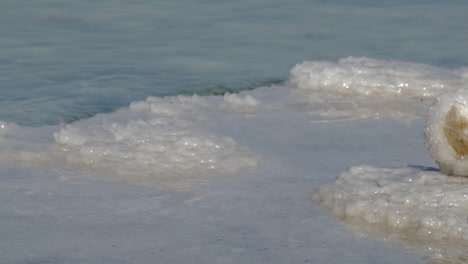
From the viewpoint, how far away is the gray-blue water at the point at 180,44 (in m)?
6.21

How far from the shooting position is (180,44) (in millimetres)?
7570

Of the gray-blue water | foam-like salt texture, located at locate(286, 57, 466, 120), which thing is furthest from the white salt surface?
the gray-blue water

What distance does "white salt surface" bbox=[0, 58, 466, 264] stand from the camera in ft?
10.5

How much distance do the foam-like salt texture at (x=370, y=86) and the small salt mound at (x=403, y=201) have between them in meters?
1.81

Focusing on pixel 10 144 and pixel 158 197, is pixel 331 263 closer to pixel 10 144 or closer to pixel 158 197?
pixel 158 197

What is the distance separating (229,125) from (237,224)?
1827mm

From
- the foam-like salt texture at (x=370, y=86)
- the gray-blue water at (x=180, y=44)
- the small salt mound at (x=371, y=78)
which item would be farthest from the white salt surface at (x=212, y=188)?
the gray-blue water at (x=180, y=44)

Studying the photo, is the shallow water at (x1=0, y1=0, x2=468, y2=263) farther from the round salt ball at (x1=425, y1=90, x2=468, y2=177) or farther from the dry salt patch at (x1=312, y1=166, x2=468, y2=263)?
the round salt ball at (x1=425, y1=90, x2=468, y2=177)

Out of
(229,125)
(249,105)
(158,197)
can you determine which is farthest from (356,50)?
(158,197)

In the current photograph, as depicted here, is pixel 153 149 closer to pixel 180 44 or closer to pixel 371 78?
pixel 371 78

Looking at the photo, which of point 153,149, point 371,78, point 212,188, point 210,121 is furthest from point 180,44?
point 212,188

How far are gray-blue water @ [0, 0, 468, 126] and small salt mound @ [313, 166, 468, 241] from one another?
2400mm

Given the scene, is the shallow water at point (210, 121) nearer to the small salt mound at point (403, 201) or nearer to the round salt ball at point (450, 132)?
the small salt mound at point (403, 201)

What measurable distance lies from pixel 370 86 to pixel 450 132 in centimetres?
263
